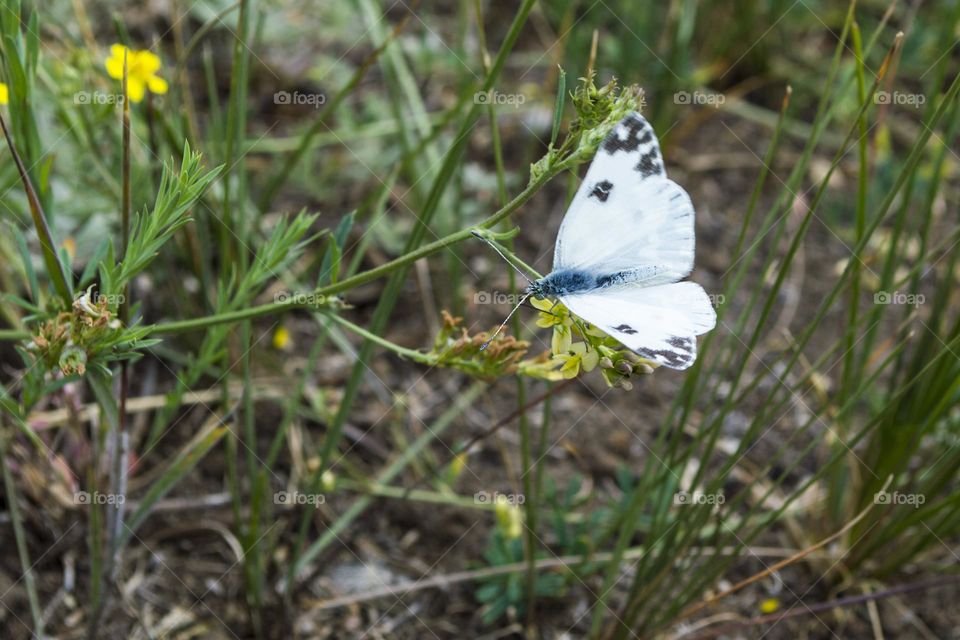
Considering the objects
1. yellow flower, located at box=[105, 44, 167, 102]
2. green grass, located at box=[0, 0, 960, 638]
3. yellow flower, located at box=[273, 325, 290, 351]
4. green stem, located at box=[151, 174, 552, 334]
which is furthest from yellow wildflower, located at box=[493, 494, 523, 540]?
yellow flower, located at box=[105, 44, 167, 102]

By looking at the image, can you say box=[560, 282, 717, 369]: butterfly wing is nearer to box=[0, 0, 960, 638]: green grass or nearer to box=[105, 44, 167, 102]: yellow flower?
box=[0, 0, 960, 638]: green grass

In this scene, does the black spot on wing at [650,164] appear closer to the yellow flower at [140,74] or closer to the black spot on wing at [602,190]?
the black spot on wing at [602,190]

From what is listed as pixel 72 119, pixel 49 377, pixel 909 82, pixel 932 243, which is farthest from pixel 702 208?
pixel 49 377

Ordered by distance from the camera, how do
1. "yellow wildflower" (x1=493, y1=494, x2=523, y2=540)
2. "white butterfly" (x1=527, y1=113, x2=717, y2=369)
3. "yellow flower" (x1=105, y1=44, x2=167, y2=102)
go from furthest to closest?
1. "yellow wildflower" (x1=493, y1=494, x2=523, y2=540)
2. "yellow flower" (x1=105, y1=44, x2=167, y2=102)
3. "white butterfly" (x1=527, y1=113, x2=717, y2=369)

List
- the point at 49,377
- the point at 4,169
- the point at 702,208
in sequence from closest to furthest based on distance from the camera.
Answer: the point at 49,377 < the point at 4,169 < the point at 702,208

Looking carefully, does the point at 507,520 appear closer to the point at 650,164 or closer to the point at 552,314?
the point at 552,314

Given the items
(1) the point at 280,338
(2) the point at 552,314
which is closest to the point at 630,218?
(2) the point at 552,314

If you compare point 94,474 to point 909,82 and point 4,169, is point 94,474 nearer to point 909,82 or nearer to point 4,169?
point 4,169
